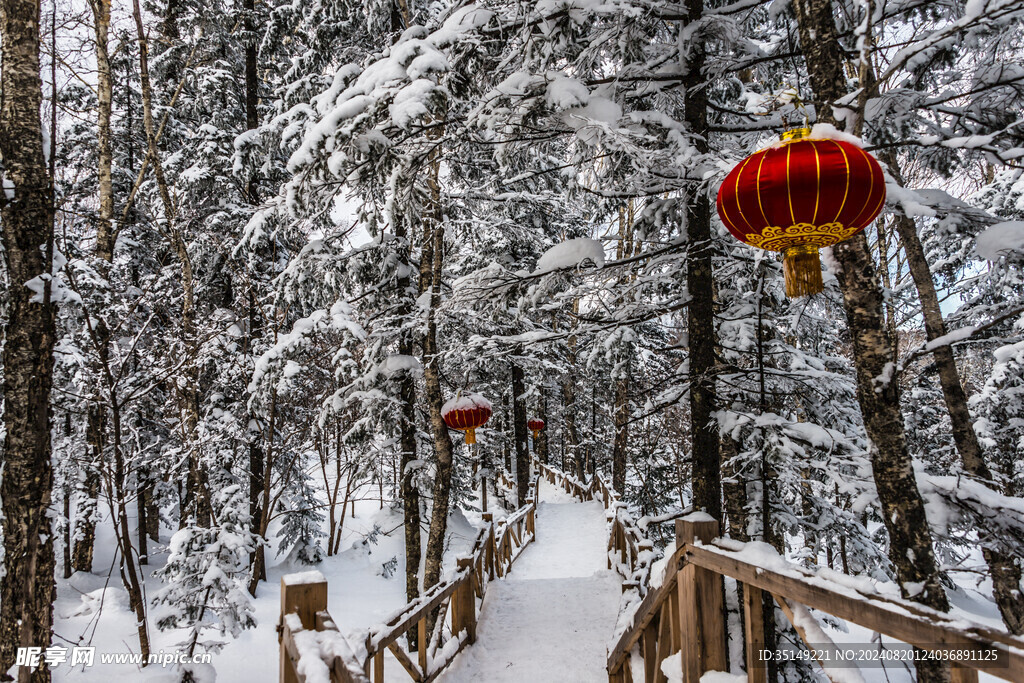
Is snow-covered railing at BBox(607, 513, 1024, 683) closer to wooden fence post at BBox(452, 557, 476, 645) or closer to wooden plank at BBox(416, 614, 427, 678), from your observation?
wooden plank at BBox(416, 614, 427, 678)

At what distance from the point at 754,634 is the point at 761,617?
90 millimetres

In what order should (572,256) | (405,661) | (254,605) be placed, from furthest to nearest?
(254,605)
(572,256)
(405,661)

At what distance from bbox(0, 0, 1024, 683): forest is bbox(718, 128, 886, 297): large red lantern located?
45mm

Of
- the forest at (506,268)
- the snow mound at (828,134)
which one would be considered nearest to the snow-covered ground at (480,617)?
the forest at (506,268)

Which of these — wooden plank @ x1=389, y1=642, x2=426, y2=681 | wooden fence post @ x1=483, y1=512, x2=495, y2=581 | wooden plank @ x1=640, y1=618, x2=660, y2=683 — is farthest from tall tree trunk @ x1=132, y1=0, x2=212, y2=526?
wooden plank @ x1=640, y1=618, x2=660, y2=683

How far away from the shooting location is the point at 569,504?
19953 millimetres

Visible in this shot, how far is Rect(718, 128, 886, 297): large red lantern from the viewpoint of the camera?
2756 mm

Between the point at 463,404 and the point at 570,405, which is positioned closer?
the point at 463,404

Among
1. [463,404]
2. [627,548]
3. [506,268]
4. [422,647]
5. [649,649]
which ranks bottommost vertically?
[627,548]

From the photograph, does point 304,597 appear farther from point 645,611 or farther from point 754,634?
point 645,611

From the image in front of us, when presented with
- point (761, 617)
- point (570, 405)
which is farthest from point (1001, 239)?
point (570, 405)

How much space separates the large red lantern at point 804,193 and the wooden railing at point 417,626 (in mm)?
3086

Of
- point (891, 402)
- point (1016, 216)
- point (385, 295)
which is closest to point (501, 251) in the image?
point (385, 295)

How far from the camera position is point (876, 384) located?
3.34 meters
